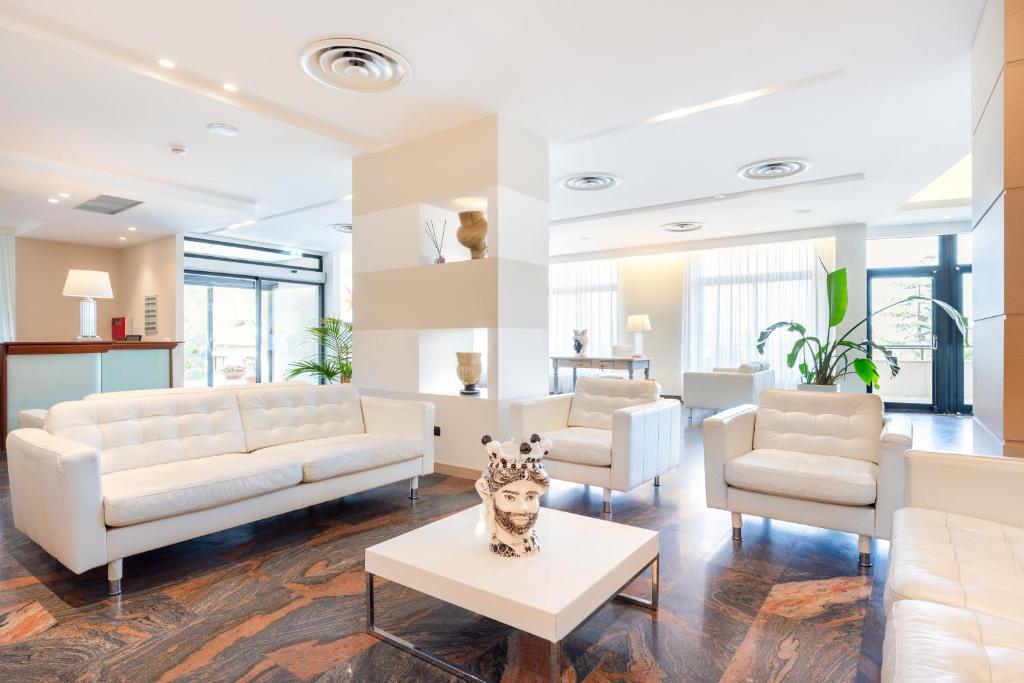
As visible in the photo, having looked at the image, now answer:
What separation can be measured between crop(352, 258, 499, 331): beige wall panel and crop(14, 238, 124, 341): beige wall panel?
5804mm

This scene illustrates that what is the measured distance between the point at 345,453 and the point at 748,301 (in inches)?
300

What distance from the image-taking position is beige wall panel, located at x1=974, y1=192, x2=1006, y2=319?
237 centimetres

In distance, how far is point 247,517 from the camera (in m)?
2.82

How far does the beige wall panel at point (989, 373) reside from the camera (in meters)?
2.41

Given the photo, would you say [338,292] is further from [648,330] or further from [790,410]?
[790,410]

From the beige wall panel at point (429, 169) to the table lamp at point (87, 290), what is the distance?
3038 millimetres

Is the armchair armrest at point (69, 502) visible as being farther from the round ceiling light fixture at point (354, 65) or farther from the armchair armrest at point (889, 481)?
the armchair armrest at point (889, 481)

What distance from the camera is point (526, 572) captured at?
1823mm

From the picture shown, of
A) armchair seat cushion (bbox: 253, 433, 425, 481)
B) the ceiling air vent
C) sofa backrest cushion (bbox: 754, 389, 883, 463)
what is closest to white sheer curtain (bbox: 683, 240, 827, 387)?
sofa backrest cushion (bbox: 754, 389, 883, 463)

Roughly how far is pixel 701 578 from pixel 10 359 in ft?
19.7

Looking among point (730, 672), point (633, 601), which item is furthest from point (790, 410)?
point (730, 672)

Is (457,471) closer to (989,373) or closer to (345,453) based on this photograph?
(345,453)

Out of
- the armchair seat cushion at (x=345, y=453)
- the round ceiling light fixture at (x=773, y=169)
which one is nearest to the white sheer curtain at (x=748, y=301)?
the round ceiling light fixture at (x=773, y=169)

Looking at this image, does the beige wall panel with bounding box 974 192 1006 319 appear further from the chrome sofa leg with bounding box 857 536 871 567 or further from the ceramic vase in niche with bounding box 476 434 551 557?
the ceramic vase in niche with bounding box 476 434 551 557
